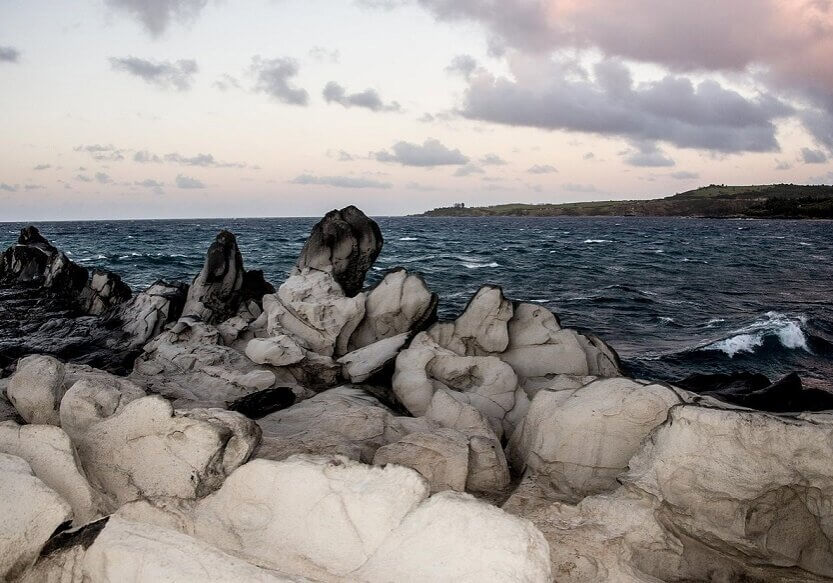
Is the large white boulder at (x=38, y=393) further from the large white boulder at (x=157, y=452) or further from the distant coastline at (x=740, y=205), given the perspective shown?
the distant coastline at (x=740, y=205)

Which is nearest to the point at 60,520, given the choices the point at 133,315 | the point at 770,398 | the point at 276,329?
the point at 276,329

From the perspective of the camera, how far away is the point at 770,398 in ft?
30.6

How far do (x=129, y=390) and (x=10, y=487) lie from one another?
258 centimetres

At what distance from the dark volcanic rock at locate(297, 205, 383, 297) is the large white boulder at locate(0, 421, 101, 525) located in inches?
306

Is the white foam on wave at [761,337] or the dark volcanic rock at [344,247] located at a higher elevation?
the dark volcanic rock at [344,247]

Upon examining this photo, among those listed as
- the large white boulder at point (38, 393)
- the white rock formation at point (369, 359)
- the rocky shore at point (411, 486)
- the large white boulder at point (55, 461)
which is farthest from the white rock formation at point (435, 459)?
the large white boulder at point (38, 393)

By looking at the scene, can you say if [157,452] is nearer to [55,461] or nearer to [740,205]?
[55,461]

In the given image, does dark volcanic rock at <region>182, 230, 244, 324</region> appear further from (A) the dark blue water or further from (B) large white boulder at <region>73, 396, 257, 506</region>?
(A) the dark blue water

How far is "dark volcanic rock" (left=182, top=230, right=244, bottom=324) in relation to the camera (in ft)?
43.4

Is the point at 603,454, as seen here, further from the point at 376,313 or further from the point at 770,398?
the point at 376,313

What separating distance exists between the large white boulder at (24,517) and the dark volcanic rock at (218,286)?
8879 mm

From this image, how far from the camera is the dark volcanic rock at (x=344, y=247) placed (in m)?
12.8

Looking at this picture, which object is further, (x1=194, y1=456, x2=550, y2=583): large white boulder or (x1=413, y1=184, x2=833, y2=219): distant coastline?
(x1=413, y1=184, x2=833, y2=219): distant coastline

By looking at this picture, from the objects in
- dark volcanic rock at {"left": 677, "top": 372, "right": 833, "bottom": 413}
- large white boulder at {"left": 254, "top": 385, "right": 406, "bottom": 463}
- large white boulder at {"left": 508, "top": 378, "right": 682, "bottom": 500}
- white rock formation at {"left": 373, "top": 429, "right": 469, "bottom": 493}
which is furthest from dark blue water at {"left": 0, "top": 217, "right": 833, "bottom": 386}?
white rock formation at {"left": 373, "top": 429, "right": 469, "bottom": 493}
